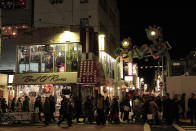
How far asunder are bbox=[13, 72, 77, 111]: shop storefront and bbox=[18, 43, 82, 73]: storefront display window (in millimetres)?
880

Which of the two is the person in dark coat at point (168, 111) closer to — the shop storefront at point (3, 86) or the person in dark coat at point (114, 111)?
the person in dark coat at point (114, 111)

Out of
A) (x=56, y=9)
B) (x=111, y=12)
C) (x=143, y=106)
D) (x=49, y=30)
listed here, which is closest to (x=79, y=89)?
(x=49, y=30)

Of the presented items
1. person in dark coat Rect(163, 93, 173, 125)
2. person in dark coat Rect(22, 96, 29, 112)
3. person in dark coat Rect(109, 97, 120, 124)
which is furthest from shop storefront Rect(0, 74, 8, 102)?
person in dark coat Rect(163, 93, 173, 125)

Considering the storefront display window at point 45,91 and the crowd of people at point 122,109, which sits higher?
the storefront display window at point 45,91

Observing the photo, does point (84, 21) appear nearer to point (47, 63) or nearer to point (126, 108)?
point (47, 63)

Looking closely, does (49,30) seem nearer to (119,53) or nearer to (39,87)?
(39,87)

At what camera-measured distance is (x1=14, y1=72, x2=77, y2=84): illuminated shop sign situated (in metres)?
24.8

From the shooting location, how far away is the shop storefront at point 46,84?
2486 cm

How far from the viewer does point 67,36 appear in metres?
26.0

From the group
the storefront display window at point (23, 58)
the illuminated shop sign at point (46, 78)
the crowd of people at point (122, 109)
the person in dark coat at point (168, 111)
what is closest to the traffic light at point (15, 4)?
the crowd of people at point (122, 109)

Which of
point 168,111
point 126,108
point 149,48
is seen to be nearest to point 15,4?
point 126,108

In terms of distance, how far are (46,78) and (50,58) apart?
7.52ft

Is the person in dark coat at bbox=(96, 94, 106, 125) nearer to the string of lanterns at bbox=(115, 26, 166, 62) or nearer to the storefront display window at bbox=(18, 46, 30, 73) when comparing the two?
the string of lanterns at bbox=(115, 26, 166, 62)

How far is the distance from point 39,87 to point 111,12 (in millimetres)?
20993
